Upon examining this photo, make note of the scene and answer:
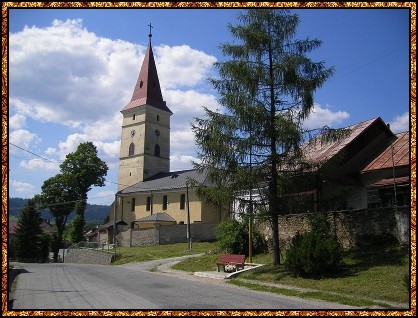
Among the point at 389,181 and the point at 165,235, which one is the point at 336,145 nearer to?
the point at 389,181

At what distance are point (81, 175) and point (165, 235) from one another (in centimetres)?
2172

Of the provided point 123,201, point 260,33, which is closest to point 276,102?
point 260,33

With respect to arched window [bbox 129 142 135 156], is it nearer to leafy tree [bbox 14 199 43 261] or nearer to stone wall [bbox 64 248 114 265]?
leafy tree [bbox 14 199 43 261]

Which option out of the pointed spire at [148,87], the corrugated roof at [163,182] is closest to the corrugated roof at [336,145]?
the corrugated roof at [163,182]

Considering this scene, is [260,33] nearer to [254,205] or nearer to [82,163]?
[254,205]

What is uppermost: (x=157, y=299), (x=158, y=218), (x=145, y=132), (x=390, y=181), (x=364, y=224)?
(x=145, y=132)

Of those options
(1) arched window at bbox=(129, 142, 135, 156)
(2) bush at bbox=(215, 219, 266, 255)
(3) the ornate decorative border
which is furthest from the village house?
(3) the ornate decorative border

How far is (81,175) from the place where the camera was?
56562 millimetres

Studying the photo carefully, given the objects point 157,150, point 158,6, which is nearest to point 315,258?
point 158,6

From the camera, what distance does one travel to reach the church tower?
6075 centimetres

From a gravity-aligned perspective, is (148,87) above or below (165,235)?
above

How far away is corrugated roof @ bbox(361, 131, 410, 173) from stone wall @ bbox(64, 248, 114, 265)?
2130 centimetres

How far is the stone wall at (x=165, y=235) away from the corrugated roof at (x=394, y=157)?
74.4 ft

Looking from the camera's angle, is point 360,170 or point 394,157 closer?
point 394,157
